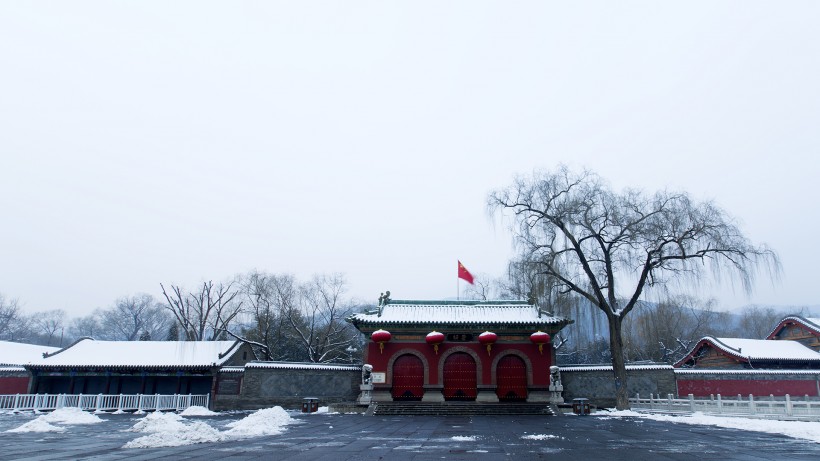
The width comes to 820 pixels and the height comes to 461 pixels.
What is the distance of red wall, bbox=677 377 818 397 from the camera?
68.2 ft

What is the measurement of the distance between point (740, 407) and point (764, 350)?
11119mm

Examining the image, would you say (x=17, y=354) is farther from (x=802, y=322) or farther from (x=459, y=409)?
(x=802, y=322)

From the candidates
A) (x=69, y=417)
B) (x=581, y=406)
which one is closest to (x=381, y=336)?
(x=581, y=406)

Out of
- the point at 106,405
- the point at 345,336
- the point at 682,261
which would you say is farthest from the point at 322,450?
the point at 345,336

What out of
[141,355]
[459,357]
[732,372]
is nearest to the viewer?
[459,357]

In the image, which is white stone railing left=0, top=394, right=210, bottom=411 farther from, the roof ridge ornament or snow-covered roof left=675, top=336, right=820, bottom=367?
snow-covered roof left=675, top=336, right=820, bottom=367

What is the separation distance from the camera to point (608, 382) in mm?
20719

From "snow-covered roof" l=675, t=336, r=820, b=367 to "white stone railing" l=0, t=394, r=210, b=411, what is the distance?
24048 mm

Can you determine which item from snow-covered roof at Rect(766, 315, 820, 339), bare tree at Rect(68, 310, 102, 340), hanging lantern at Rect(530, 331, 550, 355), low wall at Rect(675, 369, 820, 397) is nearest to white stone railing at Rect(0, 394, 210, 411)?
hanging lantern at Rect(530, 331, 550, 355)

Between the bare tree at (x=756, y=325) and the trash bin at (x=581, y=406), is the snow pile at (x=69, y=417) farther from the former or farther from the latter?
the bare tree at (x=756, y=325)

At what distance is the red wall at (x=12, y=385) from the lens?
24000 millimetres

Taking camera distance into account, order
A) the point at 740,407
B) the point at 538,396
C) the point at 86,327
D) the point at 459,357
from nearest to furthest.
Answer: the point at 740,407
the point at 538,396
the point at 459,357
the point at 86,327

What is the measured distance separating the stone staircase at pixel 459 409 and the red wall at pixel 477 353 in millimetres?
1495

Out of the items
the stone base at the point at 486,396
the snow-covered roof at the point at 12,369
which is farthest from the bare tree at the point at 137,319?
the stone base at the point at 486,396
